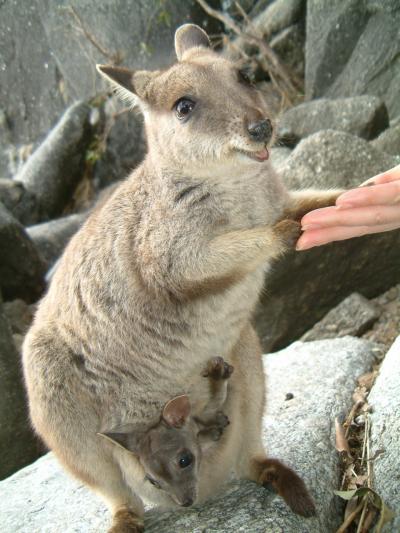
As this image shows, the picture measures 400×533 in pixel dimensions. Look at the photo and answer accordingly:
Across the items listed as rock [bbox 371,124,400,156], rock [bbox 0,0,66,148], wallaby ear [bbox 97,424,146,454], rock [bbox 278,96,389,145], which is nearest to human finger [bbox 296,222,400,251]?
wallaby ear [bbox 97,424,146,454]

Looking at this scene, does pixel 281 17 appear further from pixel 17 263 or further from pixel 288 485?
pixel 288 485

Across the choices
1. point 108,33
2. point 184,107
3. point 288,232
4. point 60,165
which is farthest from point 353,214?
point 108,33

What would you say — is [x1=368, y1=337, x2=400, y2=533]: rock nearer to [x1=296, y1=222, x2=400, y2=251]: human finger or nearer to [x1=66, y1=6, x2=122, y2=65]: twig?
[x1=296, y1=222, x2=400, y2=251]: human finger

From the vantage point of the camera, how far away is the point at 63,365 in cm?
375

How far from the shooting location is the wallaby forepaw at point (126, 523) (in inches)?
138

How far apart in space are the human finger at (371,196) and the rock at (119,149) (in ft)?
34.4

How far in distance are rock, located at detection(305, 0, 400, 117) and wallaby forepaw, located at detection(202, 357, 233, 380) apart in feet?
22.3

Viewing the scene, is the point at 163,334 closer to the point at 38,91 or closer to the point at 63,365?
the point at 63,365

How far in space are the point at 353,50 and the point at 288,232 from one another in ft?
25.4

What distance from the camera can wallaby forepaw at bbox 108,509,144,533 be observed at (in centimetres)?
351

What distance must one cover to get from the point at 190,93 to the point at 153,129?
1.22ft

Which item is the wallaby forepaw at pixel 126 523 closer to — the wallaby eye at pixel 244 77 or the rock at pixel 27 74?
the wallaby eye at pixel 244 77

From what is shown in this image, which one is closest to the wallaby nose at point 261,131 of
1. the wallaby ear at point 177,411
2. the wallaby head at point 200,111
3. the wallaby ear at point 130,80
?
the wallaby head at point 200,111

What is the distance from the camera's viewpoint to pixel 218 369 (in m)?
3.61
